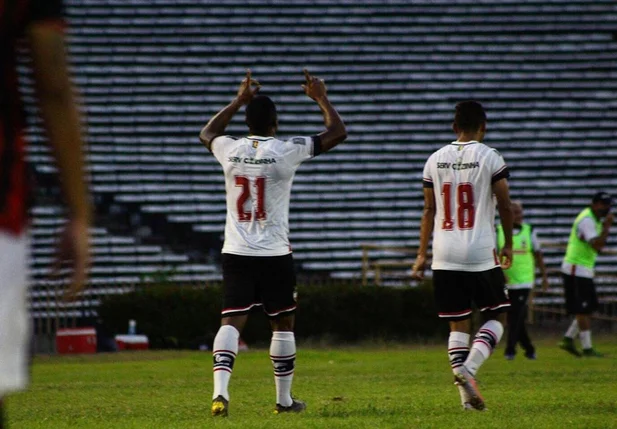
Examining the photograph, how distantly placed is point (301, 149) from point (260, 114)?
12.3 inches

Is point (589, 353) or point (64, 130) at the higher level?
point (64, 130)

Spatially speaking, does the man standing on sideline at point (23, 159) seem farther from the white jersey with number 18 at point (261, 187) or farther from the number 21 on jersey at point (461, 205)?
the number 21 on jersey at point (461, 205)

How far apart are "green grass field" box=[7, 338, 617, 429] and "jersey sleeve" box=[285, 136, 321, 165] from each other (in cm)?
147

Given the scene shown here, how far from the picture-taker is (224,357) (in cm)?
744

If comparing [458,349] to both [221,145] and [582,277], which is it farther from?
[582,277]

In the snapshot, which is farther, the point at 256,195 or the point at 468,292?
the point at 468,292

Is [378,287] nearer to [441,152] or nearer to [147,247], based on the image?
[147,247]

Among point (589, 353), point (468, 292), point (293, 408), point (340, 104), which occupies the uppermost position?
point (340, 104)

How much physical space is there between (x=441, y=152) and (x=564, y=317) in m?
15.3

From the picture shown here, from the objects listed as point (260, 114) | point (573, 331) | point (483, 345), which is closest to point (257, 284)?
point (260, 114)

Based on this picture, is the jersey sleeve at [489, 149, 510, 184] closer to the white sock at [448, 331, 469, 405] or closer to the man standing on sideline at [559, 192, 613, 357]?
the white sock at [448, 331, 469, 405]

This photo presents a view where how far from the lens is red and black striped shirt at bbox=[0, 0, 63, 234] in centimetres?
271

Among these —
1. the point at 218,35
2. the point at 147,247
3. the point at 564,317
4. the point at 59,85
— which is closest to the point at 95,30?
the point at 218,35

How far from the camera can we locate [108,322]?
64.3 ft
